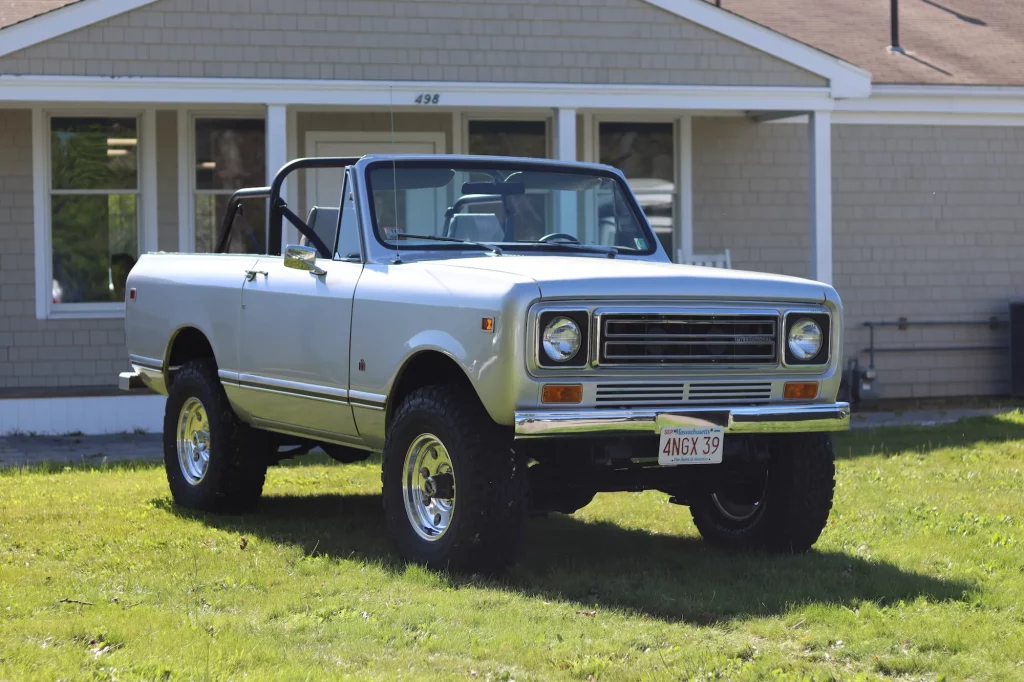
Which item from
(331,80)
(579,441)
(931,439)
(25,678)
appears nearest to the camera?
(25,678)

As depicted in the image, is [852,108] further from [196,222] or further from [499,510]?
[499,510]

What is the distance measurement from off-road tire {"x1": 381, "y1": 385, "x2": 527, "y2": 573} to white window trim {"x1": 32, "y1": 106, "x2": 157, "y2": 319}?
9.02m

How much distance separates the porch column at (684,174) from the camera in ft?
53.9

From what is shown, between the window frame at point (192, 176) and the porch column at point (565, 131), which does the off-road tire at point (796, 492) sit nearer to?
the porch column at point (565, 131)

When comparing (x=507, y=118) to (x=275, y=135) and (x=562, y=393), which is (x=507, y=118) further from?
(x=562, y=393)

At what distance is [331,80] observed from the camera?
45.4 feet

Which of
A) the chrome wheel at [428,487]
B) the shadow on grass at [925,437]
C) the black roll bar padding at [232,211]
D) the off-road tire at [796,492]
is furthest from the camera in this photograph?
the shadow on grass at [925,437]

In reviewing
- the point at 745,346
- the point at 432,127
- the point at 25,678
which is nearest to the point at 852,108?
the point at 432,127

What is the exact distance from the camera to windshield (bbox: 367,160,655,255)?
25.5 ft

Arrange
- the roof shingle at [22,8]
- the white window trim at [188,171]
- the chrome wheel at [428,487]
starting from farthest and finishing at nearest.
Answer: the white window trim at [188,171] → the roof shingle at [22,8] → the chrome wheel at [428,487]

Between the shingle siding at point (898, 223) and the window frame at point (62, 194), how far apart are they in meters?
5.81

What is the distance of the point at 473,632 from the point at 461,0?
375 inches

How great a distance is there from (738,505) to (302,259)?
8.18ft

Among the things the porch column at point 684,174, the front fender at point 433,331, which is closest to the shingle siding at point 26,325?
the porch column at point 684,174
